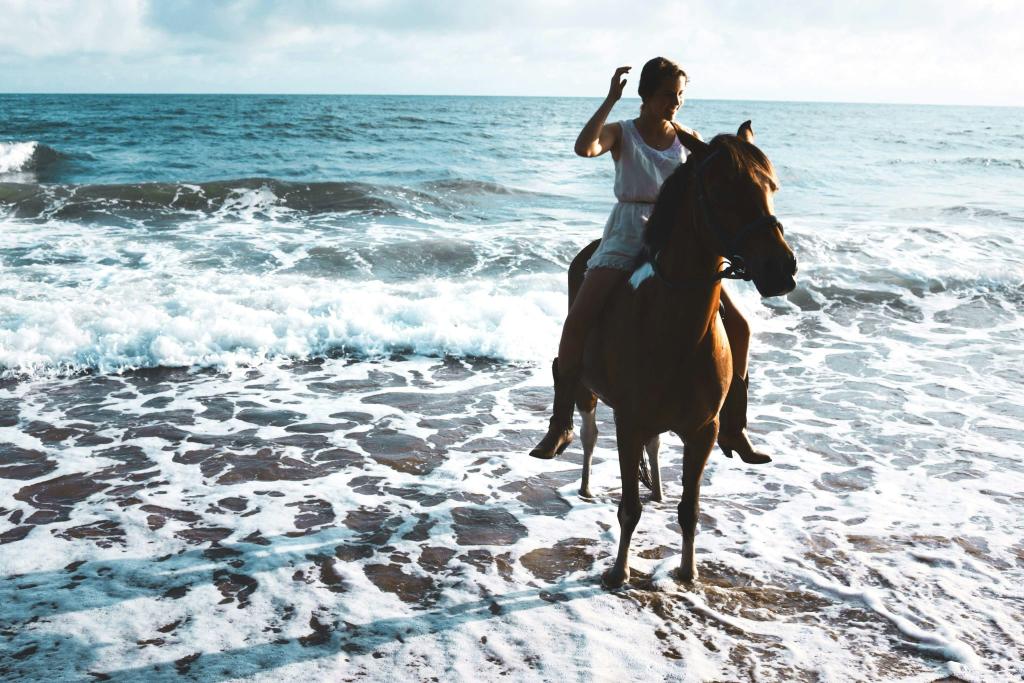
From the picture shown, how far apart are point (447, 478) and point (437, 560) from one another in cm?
134

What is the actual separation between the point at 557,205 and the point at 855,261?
9.03 metres

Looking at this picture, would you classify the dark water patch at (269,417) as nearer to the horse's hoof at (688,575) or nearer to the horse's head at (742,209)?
the horse's hoof at (688,575)

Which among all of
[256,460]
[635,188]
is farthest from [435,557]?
[635,188]

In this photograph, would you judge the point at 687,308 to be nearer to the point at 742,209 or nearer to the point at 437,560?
the point at 742,209

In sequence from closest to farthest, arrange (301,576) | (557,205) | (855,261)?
(301,576), (855,261), (557,205)

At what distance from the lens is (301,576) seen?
468 centimetres

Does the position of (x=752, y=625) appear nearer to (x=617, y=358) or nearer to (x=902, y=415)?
(x=617, y=358)

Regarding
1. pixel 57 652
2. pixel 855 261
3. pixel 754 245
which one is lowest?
pixel 57 652

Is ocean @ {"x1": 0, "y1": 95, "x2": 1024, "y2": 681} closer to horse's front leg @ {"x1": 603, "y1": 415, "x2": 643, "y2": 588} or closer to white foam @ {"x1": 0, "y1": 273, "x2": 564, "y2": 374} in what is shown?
white foam @ {"x1": 0, "y1": 273, "x2": 564, "y2": 374}

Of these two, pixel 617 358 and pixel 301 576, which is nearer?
pixel 617 358

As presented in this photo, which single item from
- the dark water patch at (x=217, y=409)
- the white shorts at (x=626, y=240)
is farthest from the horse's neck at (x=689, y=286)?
the dark water patch at (x=217, y=409)

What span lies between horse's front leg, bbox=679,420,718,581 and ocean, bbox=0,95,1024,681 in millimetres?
158

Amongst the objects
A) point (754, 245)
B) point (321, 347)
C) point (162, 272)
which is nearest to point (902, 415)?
point (754, 245)

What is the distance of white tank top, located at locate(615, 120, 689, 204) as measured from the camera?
13.8ft
